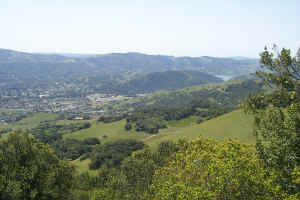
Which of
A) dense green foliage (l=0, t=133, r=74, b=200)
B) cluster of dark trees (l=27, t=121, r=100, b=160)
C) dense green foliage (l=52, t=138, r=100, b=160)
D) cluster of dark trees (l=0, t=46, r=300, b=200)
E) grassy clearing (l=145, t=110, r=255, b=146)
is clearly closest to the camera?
cluster of dark trees (l=0, t=46, r=300, b=200)

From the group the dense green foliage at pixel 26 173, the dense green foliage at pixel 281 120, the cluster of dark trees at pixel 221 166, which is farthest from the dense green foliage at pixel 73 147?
the dense green foliage at pixel 281 120

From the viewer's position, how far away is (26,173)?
3853 centimetres

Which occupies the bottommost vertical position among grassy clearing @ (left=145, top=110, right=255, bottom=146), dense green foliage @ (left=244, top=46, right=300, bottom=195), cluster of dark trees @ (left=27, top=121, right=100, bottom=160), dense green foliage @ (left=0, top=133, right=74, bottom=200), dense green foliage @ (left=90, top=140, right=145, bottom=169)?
cluster of dark trees @ (left=27, top=121, right=100, bottom=160)

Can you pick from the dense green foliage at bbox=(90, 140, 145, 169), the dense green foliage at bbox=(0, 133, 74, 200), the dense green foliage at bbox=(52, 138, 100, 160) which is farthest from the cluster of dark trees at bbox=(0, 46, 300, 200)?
the dense green foliage at bbox=(52, 138, 100, 160)

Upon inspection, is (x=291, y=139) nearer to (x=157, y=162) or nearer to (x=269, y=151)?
(x=269, y=151)

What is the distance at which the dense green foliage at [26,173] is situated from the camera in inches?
1407

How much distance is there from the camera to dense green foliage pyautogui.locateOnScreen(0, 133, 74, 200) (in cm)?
3575

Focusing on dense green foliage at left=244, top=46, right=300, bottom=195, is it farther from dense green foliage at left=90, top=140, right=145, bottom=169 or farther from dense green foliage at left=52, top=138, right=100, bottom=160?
dense green foliage at left=52, top=138, right=100, bottom=160

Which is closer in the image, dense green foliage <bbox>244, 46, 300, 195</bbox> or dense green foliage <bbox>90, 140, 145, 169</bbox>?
dense green foliage <bbox>244, 46, 300, 195</bbox>

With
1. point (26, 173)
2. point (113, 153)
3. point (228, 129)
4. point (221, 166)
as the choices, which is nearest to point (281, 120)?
point (221, 166)

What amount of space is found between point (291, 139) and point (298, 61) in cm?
1330

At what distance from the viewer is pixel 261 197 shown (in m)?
20.5

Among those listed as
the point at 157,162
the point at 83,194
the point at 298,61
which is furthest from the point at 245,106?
the point at 83,194

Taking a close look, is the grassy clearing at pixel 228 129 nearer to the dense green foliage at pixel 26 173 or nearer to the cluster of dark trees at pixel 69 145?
the cluster of dark trees at pixel 69 145
